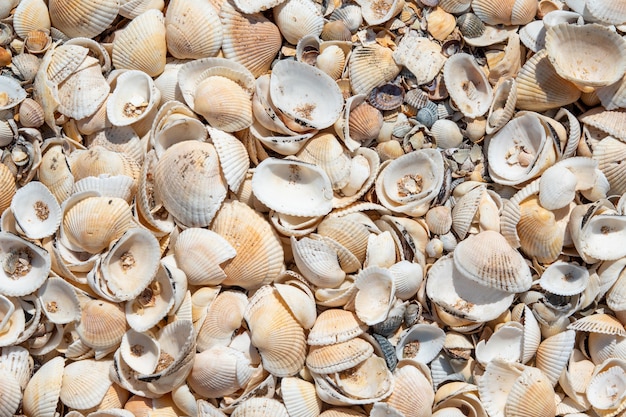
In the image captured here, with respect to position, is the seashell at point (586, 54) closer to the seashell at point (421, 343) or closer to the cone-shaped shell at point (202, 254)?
the seashell at point (421, 343)

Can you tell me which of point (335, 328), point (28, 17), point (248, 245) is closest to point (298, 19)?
point (248, 245)

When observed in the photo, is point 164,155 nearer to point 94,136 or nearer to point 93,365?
point 94,136

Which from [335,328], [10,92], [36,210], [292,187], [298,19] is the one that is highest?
[298,19]

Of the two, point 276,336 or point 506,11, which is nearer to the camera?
point 276,336

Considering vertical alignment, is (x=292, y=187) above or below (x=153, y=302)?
above

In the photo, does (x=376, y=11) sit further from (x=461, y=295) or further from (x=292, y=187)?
(x=461, y=295)

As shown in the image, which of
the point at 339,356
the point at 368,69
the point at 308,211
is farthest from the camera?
the point at 368,69

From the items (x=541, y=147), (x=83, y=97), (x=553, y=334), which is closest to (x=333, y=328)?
(x=553, y=334)

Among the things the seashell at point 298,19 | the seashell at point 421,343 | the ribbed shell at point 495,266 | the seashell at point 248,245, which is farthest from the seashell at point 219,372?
the seashell at point 298,19
